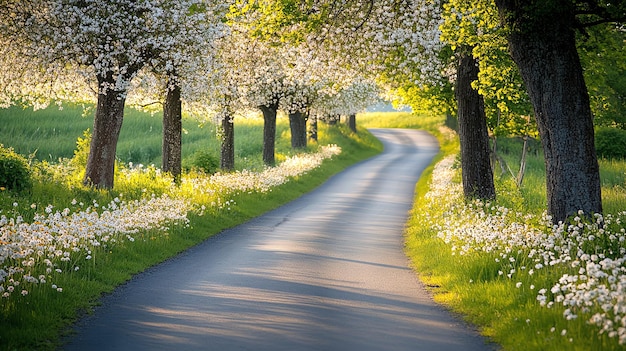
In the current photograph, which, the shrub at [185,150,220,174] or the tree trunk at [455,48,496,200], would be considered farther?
the shrub at [185,150,220,174]

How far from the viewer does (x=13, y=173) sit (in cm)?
1869

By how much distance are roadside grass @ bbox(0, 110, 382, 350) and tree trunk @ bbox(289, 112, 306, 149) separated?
508 inches

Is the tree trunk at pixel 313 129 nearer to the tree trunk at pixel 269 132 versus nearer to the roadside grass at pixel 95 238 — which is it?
the tree trunk at pixel 269 132

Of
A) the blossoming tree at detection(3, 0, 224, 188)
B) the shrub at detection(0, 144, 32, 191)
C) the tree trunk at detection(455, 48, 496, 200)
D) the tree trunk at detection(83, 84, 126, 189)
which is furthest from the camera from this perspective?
the tree trunk at detection(83, 84, 126, 189)

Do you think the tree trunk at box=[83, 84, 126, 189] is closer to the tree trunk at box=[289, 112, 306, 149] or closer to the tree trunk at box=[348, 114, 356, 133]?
the tree trunk at box=[289, 112, 306, 149]

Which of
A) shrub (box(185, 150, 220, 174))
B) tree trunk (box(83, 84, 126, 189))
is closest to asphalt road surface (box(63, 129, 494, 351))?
tree trunk (box(83, 84, 126, 189))

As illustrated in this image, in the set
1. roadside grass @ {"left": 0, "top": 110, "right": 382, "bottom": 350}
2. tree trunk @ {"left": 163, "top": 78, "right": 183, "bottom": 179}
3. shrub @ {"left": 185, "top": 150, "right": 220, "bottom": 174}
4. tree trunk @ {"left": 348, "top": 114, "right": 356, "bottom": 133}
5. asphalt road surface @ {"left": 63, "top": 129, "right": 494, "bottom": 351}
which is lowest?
asphalt road surface @ {"left": 63, "top": 129, "right": 494, "bottom": 351}

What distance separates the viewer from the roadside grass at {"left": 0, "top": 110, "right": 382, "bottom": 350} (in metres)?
9.26

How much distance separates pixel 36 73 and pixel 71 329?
13965mm

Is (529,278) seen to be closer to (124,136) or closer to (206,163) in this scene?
(206,163)

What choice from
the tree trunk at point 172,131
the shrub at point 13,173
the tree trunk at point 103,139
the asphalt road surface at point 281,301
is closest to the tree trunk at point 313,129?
the tree trunk at point 172,131

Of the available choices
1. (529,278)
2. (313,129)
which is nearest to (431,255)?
(529,278)

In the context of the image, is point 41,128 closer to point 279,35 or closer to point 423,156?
point 423,156

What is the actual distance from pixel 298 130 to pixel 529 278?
39.5 metres
